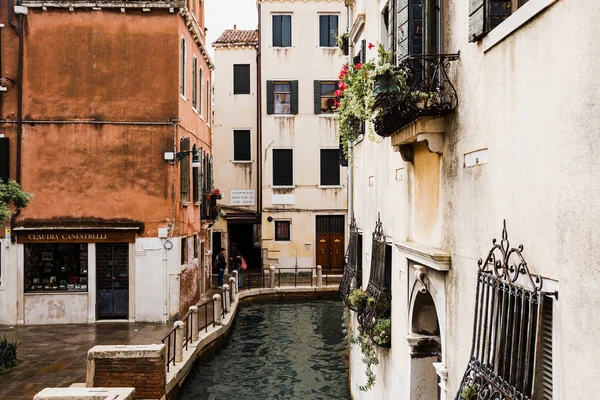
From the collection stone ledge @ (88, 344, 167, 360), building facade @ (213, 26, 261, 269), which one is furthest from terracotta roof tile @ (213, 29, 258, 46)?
stone ledge @ (88, 344, 167, 360)

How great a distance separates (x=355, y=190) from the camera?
1095cm

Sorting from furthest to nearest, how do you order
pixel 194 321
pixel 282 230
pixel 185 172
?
1. pixel 282 230
2. pixel 185 172
3. pixel 194 321

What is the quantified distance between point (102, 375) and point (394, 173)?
18.5ft

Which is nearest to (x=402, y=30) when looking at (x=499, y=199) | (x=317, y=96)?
(x=499, y=199)

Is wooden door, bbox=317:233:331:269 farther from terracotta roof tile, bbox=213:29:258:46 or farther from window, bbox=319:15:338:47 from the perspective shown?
terracotta roof tile, bbox=213:29:258:46

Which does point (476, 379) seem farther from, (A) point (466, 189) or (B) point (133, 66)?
(B) point (133, 66)

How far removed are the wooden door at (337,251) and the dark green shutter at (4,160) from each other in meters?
13.9

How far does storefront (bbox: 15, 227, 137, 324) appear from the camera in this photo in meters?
15.5

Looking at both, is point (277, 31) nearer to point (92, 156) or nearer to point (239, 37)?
point (239, 37)

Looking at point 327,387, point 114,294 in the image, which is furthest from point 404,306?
point 114,294

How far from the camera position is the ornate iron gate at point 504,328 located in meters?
3.20

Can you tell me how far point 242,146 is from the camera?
27078mm

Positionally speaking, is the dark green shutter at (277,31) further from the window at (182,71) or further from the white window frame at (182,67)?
the window at (182,71)

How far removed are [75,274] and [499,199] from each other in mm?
14092
